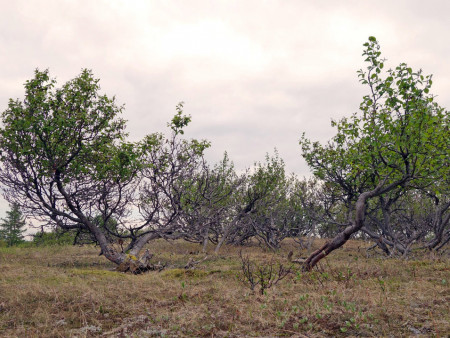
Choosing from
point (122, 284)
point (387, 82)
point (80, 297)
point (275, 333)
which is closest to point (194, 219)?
point (122, 284)

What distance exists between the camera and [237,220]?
88.2 ft

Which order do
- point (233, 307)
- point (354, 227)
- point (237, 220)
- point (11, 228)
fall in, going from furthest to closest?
point (11, 228) → point (237, 220) → point (354, 227) → point (233, 307)

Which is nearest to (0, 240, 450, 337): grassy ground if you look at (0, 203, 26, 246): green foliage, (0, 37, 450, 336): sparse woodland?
(0, 37, 450, 336): sparse woodland

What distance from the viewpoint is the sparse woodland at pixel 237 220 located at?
743 cm

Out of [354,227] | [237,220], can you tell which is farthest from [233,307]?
[237,220]

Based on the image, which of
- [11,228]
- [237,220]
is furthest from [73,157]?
[11,228]

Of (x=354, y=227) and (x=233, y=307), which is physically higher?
(x=354, y=227)

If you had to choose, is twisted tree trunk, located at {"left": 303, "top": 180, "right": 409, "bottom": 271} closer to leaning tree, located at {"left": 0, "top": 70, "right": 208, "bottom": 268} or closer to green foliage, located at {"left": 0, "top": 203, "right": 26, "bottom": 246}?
leaning tree, located at {"left": 0, "top": 70, "right": 208, "bottom": 268}

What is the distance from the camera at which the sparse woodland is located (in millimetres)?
7426

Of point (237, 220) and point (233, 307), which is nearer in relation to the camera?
point (233, 307)

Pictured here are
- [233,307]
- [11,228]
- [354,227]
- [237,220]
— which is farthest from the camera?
[11,228]

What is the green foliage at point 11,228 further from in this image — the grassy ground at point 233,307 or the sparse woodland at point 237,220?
the grassy ground at point 233,307

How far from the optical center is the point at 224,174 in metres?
30.5

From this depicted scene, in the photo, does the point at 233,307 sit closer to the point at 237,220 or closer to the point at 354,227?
the point at 354,227
